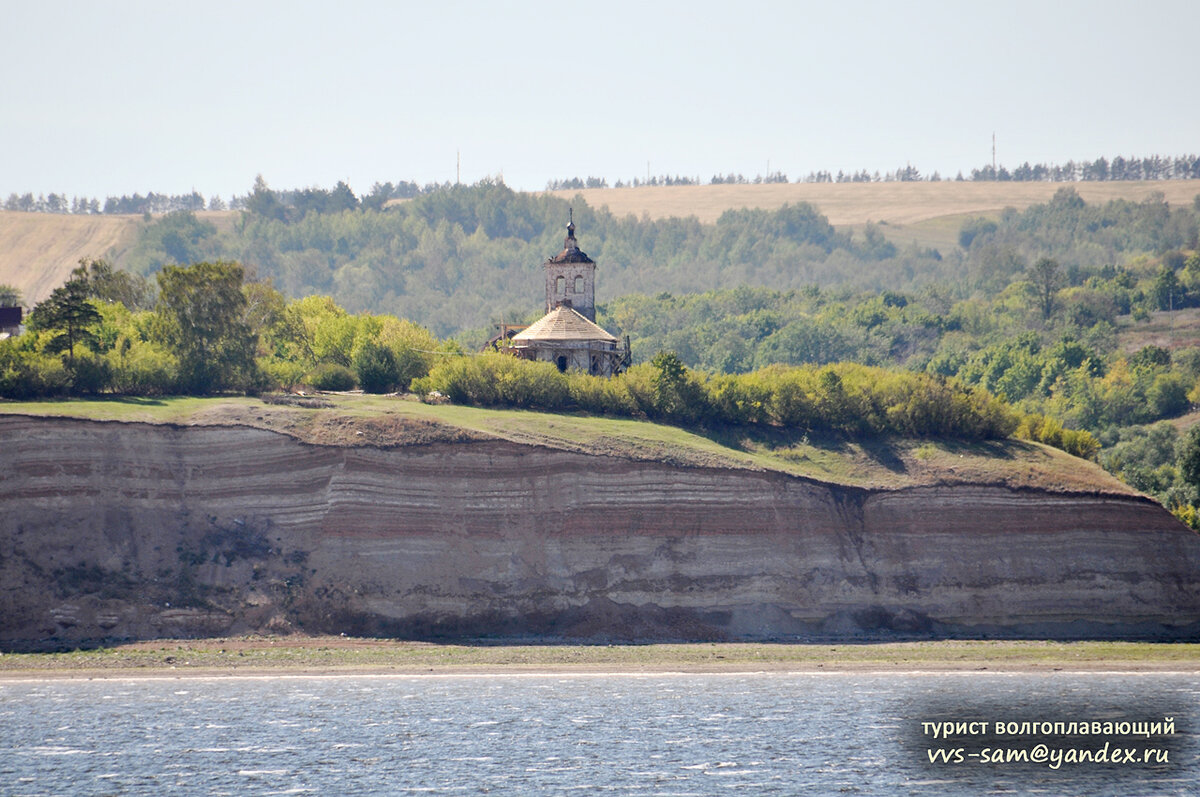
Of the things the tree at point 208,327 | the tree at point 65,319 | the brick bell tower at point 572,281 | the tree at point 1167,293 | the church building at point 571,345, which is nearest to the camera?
the tree at point 65,319

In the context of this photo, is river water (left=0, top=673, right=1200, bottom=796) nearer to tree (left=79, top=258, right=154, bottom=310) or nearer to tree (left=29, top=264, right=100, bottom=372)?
tree (left=29, top=264, right=100, bottom=372)

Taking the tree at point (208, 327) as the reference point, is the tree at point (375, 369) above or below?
below

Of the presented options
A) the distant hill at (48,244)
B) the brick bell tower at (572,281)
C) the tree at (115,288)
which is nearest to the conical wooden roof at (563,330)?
the brick bell tower at (572,281)

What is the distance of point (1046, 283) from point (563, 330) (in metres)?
79.3

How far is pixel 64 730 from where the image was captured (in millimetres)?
34438

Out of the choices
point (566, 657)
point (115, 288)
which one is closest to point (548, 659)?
point (566, 657)

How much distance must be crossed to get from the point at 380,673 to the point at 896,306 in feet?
344

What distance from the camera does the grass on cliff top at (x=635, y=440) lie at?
4947cm

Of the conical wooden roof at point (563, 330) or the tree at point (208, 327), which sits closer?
the tree at point (208, 327)

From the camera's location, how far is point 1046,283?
13188 centimetres

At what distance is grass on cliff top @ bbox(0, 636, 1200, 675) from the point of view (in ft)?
139

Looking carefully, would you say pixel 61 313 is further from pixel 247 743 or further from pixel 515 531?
pixel 247 743

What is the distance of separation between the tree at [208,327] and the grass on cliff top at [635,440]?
2.99m

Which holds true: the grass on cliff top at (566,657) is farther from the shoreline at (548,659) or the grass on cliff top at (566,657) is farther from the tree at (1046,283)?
the tree at (1046,283)
